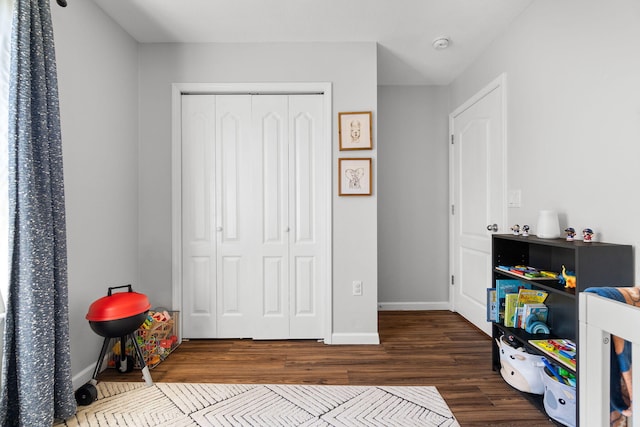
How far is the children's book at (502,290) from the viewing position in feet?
6.94

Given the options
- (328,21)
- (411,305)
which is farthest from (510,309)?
(328,21)

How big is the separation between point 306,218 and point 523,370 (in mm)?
1806

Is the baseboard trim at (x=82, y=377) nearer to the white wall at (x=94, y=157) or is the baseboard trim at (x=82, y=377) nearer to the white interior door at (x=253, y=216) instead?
the white wall at (x=94, y=157)

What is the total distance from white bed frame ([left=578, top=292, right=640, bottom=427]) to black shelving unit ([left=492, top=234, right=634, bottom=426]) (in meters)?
0.53

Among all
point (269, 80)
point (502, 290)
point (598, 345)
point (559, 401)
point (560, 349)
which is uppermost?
point (269, 80)

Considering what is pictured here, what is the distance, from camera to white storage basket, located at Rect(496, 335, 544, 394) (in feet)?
6.19

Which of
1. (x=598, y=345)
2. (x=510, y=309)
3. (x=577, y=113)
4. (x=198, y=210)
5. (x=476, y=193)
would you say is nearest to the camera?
(x=598, y=345)

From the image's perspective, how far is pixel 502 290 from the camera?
2123 millimetres

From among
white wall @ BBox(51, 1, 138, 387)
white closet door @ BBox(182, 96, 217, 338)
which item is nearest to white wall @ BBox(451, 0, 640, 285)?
white closet door @ BBox(182, 96, 217, 338)

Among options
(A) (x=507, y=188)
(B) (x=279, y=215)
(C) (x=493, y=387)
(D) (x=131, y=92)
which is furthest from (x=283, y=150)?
(C) (x=493, y=387)

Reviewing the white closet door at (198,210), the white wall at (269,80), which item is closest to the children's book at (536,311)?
the white wall at (269,80)

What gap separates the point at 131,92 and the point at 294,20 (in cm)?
144

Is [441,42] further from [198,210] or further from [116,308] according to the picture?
[116,308]

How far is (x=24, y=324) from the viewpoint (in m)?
1.50
